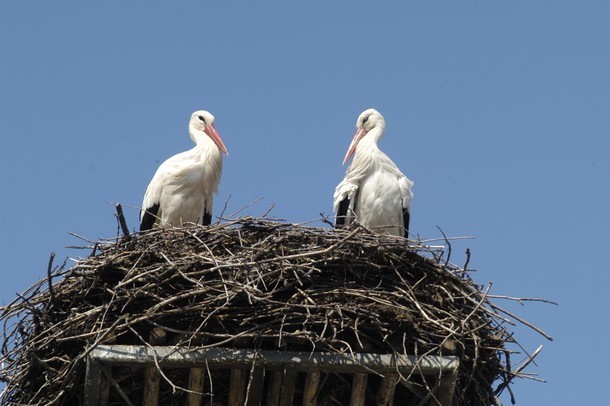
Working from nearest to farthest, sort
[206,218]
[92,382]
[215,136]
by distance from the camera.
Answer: [92,382], [206,218], [215,136]

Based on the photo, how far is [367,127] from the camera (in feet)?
29.7

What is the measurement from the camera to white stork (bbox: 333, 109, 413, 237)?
8.12m

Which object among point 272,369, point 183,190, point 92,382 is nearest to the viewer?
point 92,382

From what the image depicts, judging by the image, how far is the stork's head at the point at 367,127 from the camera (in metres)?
8.88

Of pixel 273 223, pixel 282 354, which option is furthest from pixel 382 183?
pixel 282 354

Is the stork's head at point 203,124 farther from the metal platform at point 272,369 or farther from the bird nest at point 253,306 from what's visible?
the metal platform at point 272,369

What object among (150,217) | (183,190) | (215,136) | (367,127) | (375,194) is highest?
(367,127)

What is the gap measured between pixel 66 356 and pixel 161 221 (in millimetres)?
2446

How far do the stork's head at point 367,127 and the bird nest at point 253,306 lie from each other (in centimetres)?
256

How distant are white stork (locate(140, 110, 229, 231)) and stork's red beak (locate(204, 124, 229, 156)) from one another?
Answer: 14 cm

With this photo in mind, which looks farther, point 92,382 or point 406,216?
point 406,216

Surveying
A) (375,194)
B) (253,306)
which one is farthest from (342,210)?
(253,306)

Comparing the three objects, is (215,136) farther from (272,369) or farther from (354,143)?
(272,369)

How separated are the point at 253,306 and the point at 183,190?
2.62 metres
